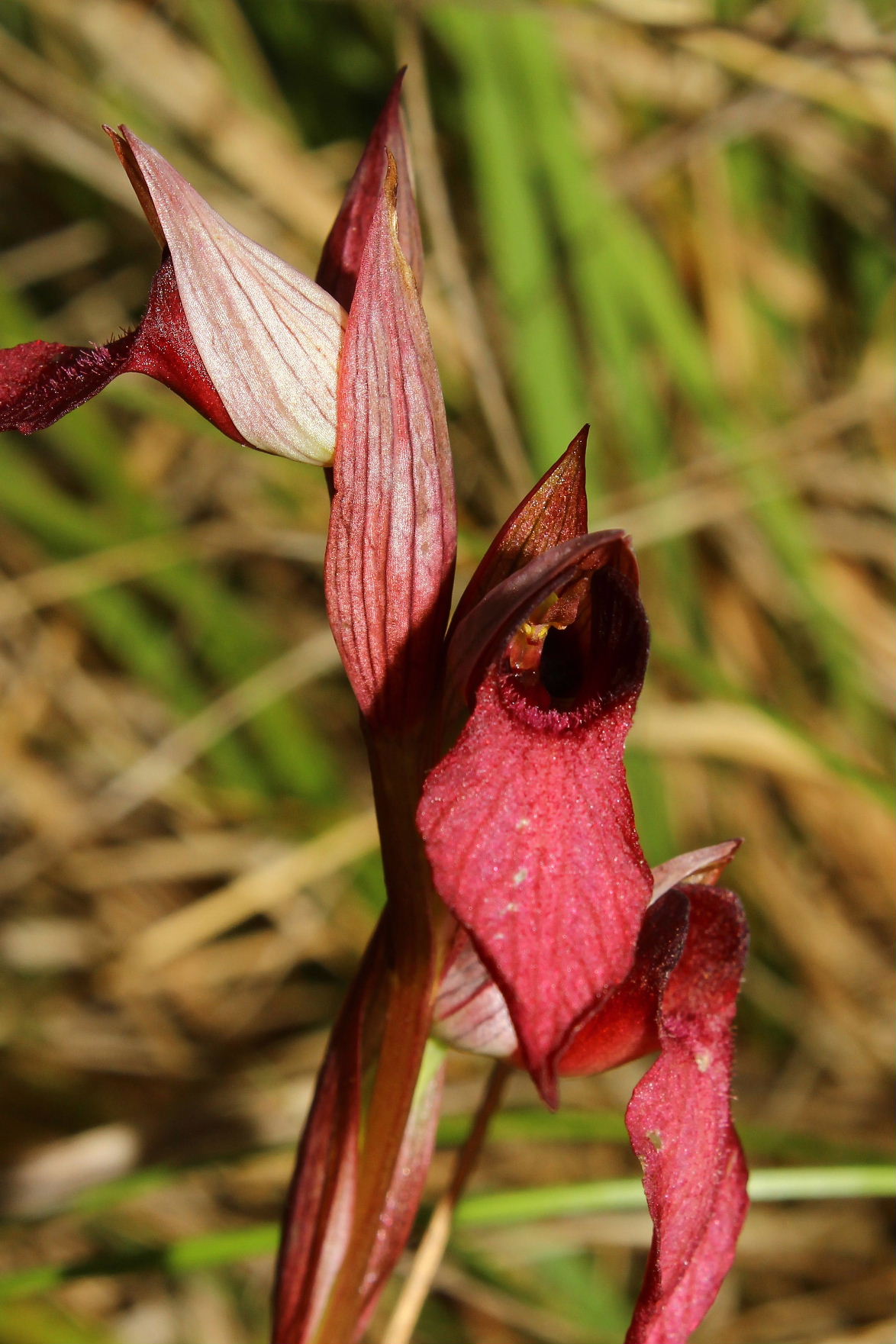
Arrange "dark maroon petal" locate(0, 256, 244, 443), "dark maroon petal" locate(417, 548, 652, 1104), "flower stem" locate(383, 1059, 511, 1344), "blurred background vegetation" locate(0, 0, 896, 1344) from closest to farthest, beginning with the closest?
"dark maroon petal" locate(417, 548, 652, 1104) < "dark maroon petal" locate(0, 256, 244, 443) < "flower stem" locate(383, 1059, 511, 1344) < "blurred background vegetation" locate(0, 0, 896, 1344)

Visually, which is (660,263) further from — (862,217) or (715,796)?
(715,796)

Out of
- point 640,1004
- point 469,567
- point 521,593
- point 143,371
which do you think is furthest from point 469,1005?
point 469,567

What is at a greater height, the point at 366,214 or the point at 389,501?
the point at 366,214

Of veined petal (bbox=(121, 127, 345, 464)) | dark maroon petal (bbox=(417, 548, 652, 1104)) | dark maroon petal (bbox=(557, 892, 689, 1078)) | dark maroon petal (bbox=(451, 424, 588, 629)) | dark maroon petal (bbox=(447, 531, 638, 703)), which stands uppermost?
veined petal (bbox=(121, 127, 345, 464))

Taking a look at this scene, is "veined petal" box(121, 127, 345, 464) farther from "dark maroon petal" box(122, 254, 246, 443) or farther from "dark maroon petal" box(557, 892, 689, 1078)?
"dark maroon petal" box(557, 892, 689, 1078)

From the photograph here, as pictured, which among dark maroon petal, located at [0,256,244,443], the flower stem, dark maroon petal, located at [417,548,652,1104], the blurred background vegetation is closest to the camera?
dark maroon petal, located at [417,548,652,1104]

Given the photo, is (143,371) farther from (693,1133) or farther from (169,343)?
(693,1133)

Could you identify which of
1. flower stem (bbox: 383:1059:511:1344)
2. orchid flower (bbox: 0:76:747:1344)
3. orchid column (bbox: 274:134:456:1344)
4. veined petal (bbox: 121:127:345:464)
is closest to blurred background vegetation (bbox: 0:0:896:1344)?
flower stem (bbox: 383:1059:511:1344)
